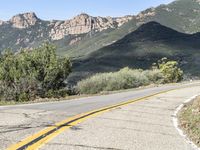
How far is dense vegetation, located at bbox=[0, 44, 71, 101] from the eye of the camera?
29.7m

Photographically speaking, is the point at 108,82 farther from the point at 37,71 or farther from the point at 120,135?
the point at 120,135

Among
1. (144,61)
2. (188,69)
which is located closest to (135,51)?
(144,61)

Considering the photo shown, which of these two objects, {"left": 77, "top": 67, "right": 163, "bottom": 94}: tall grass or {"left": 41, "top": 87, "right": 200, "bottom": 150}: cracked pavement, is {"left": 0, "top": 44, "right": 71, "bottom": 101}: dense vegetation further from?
{"left": 41, "top": 87, "right": 200, "bottom": 150}: cracked pavement

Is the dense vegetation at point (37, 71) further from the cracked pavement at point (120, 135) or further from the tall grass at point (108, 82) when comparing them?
the cracked pavement at point (120, 135)

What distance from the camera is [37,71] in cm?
3200

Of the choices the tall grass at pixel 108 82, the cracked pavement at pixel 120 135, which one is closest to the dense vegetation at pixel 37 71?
the tall grass at pixel 108 82

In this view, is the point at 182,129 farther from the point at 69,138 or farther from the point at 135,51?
the point at 135,51

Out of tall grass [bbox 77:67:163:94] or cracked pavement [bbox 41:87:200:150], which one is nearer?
cracked pavement [bbox 41:87:200:150]

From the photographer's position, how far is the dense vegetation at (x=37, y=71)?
97.5 ft

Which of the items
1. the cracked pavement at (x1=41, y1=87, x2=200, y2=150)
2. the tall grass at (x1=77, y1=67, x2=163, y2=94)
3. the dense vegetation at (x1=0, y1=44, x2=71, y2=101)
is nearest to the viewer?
the cracked pavement at (x1=41, y1=87, x2=200, y2=150)

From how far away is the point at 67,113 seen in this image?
13.1m

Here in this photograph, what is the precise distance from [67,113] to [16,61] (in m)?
21.8

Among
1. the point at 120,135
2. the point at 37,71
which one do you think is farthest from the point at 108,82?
Result: the point at 120,135

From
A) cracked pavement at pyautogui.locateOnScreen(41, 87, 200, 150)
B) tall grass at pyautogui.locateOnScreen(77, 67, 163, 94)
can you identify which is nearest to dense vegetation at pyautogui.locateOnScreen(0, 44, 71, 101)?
tall grass at pyautogui.locateOnScreen(77, 67, 163, 94)
